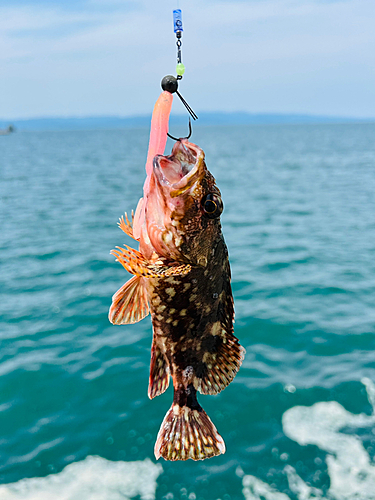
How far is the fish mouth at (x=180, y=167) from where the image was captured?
12.5 feet

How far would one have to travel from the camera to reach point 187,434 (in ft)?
15.2

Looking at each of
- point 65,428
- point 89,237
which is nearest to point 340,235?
point 89,237

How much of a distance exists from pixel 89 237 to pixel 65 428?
1363 centimetres

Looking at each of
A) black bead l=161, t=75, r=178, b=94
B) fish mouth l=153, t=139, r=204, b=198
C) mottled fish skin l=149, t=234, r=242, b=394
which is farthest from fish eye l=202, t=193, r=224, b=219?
black bead l=161, t=75, r=178, b=94

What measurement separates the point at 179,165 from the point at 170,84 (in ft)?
2.36

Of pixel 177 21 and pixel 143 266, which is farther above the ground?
pixel 177 21

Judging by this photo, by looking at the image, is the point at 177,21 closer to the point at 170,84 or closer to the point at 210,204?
→ the point at 170,84

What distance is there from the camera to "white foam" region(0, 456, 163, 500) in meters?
7.97

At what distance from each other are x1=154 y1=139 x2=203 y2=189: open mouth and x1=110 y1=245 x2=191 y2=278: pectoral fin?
0.69m

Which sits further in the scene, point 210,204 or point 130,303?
point 130,303

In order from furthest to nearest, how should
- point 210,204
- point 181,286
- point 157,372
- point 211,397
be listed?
point 211,397
point 157,372
point 181,286
point 210,204

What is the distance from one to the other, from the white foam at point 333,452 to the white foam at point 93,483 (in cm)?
186

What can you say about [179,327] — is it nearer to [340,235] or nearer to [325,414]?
[325,414]

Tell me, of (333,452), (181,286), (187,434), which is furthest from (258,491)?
(181,286)
